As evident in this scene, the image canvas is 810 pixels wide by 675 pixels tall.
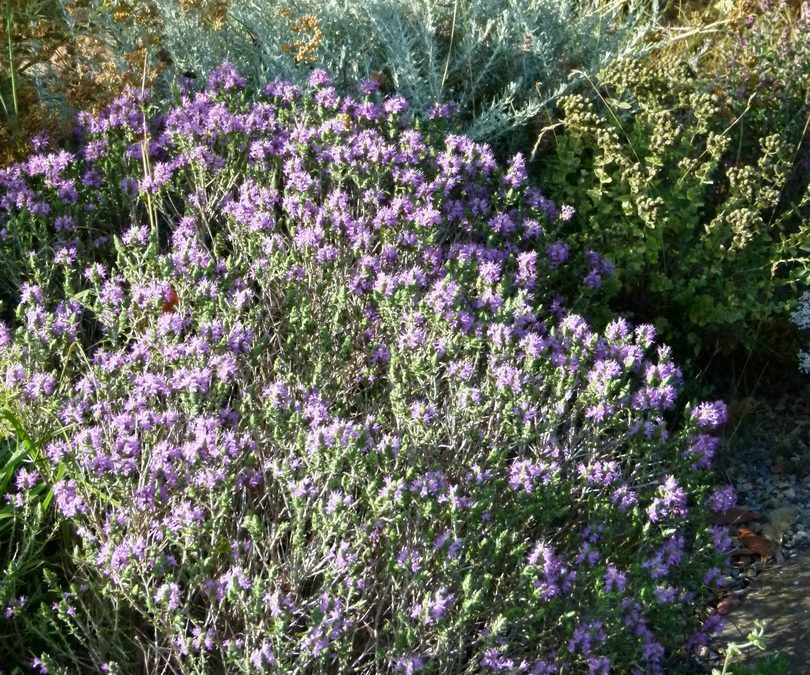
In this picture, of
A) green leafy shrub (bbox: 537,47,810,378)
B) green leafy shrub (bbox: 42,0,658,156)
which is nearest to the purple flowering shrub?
green leafy shrub (bbox: 537,47,810,378)

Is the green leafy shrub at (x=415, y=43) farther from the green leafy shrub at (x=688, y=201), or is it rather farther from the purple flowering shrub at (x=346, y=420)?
the purple flowering shrub at (x=346, y=420)

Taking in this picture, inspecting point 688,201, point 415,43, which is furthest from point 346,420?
point 415,43

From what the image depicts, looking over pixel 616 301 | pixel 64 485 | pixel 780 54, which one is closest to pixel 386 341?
pixel 64 485

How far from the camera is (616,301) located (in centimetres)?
414

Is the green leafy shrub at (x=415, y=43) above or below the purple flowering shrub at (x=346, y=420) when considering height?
above

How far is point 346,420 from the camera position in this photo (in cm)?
290

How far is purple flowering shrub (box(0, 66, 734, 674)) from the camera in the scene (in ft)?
7.63

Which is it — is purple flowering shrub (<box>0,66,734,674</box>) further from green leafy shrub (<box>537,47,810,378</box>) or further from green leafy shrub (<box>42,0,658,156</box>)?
green leafy shrub (<box>42,0,658,156</box>)

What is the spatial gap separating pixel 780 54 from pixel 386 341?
228cm

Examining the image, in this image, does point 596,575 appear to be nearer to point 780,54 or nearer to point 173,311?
point 173,311

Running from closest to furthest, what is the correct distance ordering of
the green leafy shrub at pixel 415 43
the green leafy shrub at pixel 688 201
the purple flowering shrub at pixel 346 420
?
the purple flowering shrub at pixel 346 420
the green leafy shrub at pixel 688 201
the green leafy shrub at pixel 415 43

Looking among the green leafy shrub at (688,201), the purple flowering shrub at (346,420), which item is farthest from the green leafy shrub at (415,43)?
the purple flowering shrub at (346,420)

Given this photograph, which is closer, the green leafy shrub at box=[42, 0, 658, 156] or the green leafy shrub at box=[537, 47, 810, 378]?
the green leafy shrub at box=[537, 47, 810, 378]

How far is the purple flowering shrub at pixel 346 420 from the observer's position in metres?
A: 2.33
